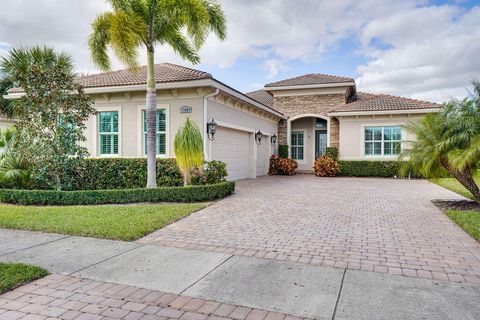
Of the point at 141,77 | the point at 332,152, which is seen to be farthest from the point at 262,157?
the point at 141,77

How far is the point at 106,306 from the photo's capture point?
3230 millimetres

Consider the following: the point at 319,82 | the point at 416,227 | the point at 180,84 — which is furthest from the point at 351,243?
the point at 319,82

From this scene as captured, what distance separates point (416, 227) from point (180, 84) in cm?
828

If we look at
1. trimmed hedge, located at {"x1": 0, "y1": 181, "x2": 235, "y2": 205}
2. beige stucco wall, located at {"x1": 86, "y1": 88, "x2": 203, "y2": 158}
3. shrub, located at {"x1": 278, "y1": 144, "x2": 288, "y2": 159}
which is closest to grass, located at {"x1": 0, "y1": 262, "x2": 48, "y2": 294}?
trimmed hedge, located at {"x1": 0, "y1": 181, "x2": 235, "y2": 205}

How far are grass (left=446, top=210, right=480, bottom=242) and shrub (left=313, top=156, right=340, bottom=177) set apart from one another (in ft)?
34.9

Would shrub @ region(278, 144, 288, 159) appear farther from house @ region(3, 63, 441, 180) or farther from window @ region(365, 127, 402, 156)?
window @ region(365, 127, 402, 156)

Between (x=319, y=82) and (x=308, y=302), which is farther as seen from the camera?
(x=319, y=82)

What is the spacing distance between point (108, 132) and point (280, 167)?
1014 centimetres

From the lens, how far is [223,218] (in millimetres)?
7375

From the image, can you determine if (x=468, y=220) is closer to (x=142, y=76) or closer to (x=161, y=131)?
(x=161, y=131)

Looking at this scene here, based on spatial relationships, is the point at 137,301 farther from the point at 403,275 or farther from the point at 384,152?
the point at 384,152

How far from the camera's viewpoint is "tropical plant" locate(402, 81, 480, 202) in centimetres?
823

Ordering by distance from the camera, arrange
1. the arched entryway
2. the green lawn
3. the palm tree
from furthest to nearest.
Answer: the arched entryway < the palm tree < the green lawn

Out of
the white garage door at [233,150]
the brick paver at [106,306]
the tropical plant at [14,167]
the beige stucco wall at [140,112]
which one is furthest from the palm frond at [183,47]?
the brick paver at [106,306]
